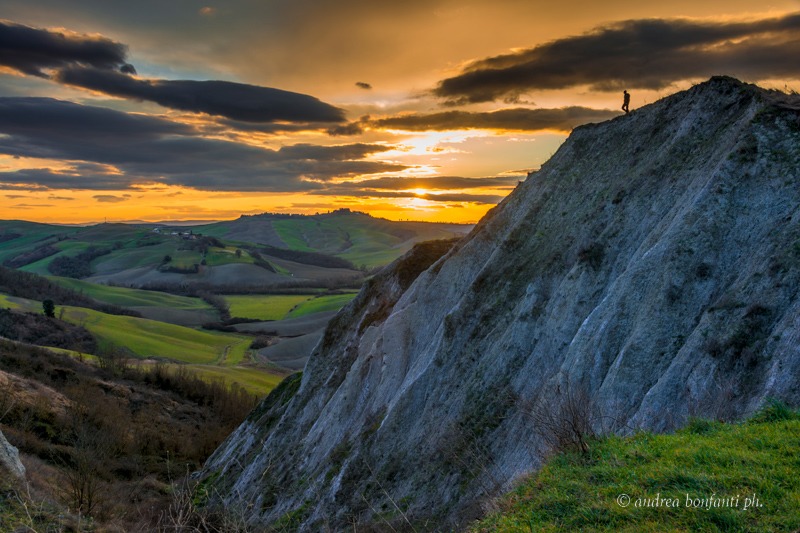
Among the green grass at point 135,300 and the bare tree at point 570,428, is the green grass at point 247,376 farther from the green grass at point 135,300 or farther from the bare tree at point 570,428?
the bare tree at point 570,428

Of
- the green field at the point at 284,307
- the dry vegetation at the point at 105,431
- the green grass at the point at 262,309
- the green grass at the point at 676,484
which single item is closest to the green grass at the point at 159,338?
the green grass at the point at 262,309

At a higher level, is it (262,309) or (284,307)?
(284,307)

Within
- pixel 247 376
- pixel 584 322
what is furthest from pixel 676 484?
pixel 247 376

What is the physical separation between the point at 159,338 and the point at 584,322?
13464 cm

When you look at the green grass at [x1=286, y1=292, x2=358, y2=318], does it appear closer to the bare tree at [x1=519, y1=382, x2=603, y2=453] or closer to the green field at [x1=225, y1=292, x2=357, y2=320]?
the green field at [x1=225, y1=292, x2=357, y2=320]

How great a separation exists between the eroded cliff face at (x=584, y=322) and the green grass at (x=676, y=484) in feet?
8.89

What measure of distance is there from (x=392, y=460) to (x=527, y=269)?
11113mm

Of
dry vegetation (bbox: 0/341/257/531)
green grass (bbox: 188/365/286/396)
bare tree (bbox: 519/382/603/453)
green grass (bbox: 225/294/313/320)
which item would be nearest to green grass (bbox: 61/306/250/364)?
green grass (bbox: 188/365/286/396)

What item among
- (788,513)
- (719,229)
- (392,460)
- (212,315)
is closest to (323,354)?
(392,460)

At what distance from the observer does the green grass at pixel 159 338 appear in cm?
12650

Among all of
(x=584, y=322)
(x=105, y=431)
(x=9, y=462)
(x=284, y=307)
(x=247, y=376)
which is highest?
(x=584, y=322)

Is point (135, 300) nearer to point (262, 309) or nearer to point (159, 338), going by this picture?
point (262, 309)

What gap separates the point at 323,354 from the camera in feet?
149

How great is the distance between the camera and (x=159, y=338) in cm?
13800
